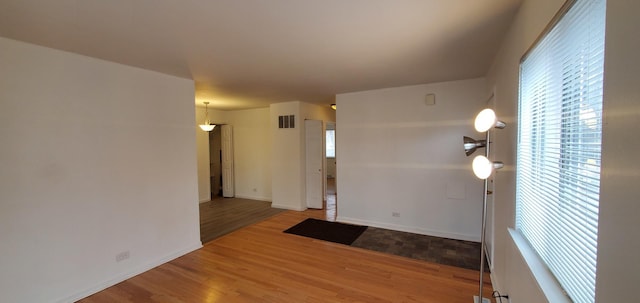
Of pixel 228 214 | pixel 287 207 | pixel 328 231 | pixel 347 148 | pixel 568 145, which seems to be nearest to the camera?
pixel 568 145

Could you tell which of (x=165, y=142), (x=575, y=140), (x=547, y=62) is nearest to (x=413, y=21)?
(x=547, y=62)

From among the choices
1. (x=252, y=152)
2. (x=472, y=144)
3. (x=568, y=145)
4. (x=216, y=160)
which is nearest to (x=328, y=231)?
(x=472, y=144)

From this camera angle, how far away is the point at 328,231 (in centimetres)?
429

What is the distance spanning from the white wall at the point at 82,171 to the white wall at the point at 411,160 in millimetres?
2761

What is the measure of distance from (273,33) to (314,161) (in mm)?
3873

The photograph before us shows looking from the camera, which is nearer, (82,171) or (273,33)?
(273,33)

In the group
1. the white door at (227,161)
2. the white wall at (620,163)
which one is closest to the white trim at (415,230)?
the white wall at (620,163)

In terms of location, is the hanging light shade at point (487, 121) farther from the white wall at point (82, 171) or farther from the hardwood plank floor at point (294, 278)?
the white wall at point (82, 171)

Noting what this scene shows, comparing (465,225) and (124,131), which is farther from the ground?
(124,131)

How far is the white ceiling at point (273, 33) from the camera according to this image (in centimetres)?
170

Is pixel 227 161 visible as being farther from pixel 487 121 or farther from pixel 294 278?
→ pixel 487 121

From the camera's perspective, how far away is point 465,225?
3.85 m

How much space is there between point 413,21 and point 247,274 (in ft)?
9.93

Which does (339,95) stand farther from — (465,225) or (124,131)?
(124,131)
